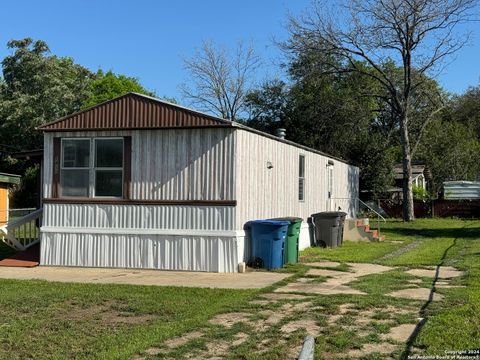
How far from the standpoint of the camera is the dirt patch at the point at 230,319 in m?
7.24

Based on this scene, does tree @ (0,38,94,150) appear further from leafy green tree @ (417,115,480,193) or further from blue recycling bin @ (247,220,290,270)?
blue recycling bin @ (247,220,290,270)

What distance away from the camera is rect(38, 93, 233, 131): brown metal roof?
1230 cm

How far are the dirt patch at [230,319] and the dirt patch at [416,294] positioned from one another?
2.63 metres

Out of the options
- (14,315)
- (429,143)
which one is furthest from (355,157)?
(14,315)

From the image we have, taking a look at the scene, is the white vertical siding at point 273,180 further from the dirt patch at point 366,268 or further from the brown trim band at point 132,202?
the dirt patch at point 366,268

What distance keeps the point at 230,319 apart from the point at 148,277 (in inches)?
166

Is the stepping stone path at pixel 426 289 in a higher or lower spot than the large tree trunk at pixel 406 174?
lower

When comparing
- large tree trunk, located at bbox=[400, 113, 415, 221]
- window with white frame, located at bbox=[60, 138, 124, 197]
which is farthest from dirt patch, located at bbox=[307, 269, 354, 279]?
large tree trunk, located at bbox=[400, 113, 415, 221]

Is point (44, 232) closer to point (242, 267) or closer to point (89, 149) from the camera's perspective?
point (89, 149)

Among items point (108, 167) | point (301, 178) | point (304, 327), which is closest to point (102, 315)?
point (304, 327)

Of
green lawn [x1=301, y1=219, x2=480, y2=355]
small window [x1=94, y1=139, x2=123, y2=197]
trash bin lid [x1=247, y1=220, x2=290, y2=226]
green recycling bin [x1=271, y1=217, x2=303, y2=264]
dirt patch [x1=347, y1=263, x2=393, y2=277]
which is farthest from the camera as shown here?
green recycling bin [x1=271, y1=217, x2=303, y2=264]

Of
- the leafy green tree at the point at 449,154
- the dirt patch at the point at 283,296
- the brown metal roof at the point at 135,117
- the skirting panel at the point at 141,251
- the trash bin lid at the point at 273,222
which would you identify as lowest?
the dirt patch at the point at 283,296

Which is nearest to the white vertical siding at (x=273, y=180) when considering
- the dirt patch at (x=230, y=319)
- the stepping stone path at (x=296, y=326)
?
the stepping stone path at (x=296, y=326)

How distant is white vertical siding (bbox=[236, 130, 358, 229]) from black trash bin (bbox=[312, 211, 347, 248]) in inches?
18.6
